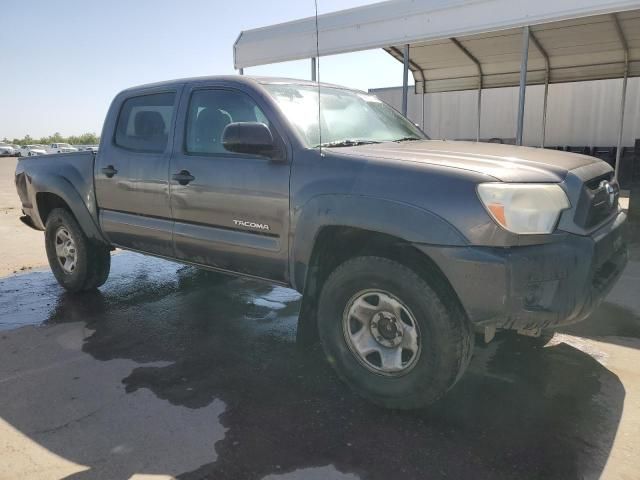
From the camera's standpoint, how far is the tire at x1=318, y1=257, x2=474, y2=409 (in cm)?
260

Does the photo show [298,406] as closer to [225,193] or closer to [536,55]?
[225,193]

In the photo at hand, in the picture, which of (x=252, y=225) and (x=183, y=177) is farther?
(x=183, y=177)

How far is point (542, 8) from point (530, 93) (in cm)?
1073

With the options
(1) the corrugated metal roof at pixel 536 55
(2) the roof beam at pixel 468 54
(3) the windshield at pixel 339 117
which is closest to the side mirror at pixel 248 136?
(3) the windshield at pixel 339 117

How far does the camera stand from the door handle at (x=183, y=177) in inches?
145

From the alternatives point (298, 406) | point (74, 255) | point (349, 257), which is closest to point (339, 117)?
point (349, 257)

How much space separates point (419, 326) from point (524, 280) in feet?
1.92

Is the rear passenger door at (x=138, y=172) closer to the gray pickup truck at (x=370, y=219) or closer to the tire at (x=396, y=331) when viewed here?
the gray pickup truck at (x=370, y=219)

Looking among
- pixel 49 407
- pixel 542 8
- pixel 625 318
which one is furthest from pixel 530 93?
pixel 49 407

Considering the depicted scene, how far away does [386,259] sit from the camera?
2748 millimetres

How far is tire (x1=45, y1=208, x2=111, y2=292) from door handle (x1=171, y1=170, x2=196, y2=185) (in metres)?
1.71

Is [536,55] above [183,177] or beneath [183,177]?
above

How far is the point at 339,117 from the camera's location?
3631 mm

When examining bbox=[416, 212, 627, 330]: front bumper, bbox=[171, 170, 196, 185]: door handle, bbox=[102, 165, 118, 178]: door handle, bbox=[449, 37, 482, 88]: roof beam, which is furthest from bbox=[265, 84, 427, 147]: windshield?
bbox=[449, 37, 482, 88]: roof beam
